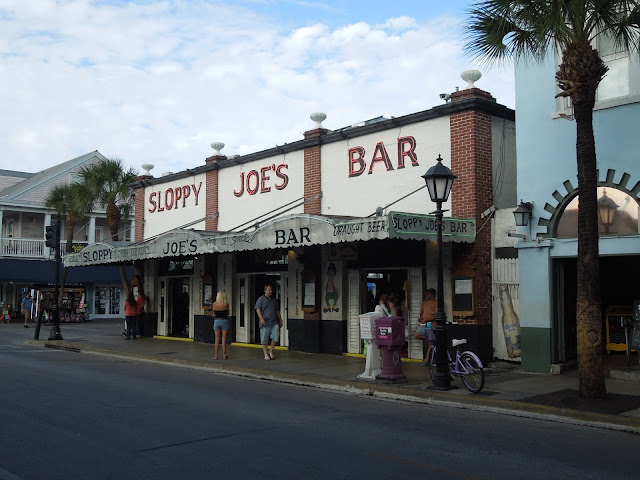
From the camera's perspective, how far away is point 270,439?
7586 millimetres

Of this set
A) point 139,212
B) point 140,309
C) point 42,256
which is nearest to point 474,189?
point 140,309

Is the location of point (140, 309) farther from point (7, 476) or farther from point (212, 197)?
point (7, 476)

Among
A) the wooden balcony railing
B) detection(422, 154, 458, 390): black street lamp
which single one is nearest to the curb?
detection(422, 154, 458, 390): black street lamp

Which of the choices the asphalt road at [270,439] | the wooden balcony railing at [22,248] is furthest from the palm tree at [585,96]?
the wooden balcony railing at [22,248]

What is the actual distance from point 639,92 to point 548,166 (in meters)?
2.13

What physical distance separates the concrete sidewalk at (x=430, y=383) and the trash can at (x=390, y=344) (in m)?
0.20

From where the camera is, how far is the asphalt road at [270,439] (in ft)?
20.7

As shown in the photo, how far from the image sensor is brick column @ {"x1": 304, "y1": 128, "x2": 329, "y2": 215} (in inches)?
709

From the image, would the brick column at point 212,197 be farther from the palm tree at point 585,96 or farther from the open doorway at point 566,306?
the palm tree at point 585,96

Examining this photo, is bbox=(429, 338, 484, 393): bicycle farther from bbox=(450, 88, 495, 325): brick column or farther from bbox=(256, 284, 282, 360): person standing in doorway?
bbox=(256, 284, 282, 360): person standing in doorway

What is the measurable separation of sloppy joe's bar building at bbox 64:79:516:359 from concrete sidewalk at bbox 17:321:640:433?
4.17 ft

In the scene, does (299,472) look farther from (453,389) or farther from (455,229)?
(455,229)

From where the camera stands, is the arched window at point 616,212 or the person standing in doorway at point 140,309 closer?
the arched window at point 616,212

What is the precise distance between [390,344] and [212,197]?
36.6ft
